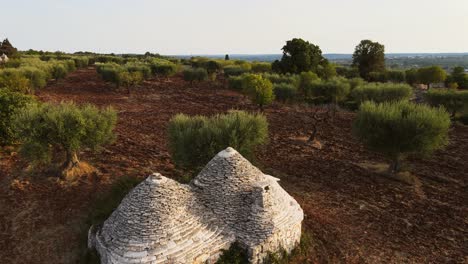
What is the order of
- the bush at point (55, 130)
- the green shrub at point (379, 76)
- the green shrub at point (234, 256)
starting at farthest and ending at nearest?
the green shrub at point (379, 76), the bush at point (55, 130), the green shrub at point (234, 256)

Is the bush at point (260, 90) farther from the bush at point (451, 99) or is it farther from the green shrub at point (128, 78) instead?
the green shrub at point (128, 78)

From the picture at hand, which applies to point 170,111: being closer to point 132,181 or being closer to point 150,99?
point 150,99

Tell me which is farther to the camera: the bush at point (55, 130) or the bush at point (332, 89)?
the bush at point (332, 89)

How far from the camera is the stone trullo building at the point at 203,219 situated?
37.8ft

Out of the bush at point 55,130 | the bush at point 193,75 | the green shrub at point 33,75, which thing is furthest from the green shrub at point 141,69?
the bush at point 55,130

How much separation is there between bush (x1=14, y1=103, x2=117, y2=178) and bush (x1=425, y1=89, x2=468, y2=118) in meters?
36.7

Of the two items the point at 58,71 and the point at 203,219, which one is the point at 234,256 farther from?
the point at 58,71

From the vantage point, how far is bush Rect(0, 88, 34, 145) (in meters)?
23.5

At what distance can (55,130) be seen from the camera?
1814 centimetres

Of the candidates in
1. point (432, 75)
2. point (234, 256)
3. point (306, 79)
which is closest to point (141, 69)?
point (306, 79)

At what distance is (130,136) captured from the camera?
96.6 ft

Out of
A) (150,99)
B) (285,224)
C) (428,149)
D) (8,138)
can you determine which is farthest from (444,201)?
(150,99)

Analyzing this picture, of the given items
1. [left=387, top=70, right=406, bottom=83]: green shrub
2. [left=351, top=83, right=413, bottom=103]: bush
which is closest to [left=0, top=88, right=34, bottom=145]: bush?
[left=351, top=83, right=413, bottom=103]: bush

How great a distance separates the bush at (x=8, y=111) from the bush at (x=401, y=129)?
2344cm
